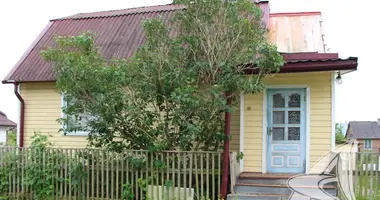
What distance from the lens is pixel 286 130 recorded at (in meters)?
8.43

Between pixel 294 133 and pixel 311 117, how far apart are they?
517 mm

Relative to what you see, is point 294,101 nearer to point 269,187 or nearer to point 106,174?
point 269,187

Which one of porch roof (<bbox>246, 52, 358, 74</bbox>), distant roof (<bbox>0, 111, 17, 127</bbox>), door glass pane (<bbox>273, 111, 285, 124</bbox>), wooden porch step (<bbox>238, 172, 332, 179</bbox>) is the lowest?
wooden porch step (<bbox>238, 172, 332, 179</bbox>)

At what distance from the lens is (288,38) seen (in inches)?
385

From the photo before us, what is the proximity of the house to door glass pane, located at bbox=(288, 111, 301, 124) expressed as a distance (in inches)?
1736

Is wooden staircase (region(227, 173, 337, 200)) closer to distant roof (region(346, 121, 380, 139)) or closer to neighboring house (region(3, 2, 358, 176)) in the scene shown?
neighboring house (region(3, 2, 358, 176))

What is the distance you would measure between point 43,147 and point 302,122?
5.81m

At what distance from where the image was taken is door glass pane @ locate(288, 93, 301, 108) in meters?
8.43

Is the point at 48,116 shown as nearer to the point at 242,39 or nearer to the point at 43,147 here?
the point at 43,147

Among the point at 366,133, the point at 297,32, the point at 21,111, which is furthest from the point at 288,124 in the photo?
the point at 366,133

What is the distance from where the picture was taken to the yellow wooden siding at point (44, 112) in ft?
35.3

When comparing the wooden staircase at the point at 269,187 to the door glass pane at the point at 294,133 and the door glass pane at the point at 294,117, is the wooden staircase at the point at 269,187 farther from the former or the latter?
the door glass pane at the point at 294,117

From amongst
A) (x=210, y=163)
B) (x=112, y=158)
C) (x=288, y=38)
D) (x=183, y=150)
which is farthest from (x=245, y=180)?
(x=288, y=38)

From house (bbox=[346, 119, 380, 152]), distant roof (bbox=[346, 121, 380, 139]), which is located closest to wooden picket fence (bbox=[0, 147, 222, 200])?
house (bbox=[346, 119, 380, 152])
